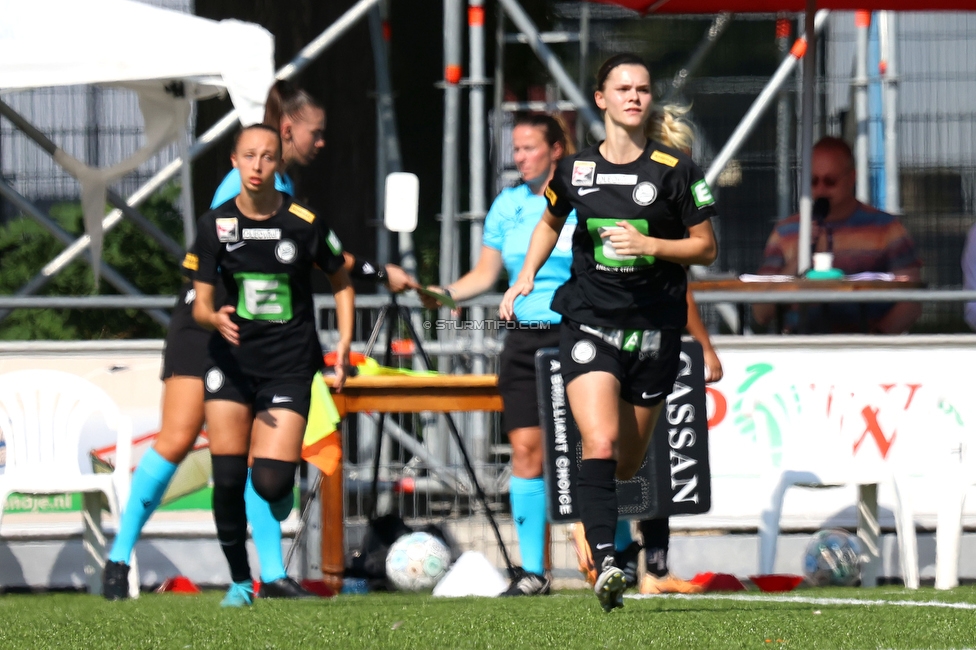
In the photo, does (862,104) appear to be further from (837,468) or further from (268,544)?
(268,544)

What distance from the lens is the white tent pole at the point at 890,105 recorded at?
11.2 meters

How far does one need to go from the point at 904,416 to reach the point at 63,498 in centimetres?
406

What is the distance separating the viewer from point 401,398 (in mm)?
7496

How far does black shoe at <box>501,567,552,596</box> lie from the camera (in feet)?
22.6

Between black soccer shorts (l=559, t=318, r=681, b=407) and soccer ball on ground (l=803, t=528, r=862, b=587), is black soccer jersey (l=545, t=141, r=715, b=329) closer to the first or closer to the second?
black soccer shorts (l=559, t=318, r=681, b=407)

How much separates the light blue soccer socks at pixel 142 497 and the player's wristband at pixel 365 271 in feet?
3.61

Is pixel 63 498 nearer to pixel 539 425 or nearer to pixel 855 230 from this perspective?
pixel 539 425

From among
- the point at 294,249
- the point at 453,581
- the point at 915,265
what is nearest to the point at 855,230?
the point at 915,265

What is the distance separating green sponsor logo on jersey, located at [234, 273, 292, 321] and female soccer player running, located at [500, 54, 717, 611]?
1.09m

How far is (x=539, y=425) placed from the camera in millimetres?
6988

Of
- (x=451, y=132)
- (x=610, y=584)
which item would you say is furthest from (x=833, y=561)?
(x=451, y=132)

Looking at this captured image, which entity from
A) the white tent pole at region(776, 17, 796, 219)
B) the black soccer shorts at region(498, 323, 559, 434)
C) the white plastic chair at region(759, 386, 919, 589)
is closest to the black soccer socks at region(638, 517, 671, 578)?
the black soccer shorts at region(498, 323, 559, 434)

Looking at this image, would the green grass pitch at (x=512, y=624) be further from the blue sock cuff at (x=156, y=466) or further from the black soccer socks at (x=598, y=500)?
the blue sock cuff at (x=156, y=466)

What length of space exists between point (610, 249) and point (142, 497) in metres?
2.47
